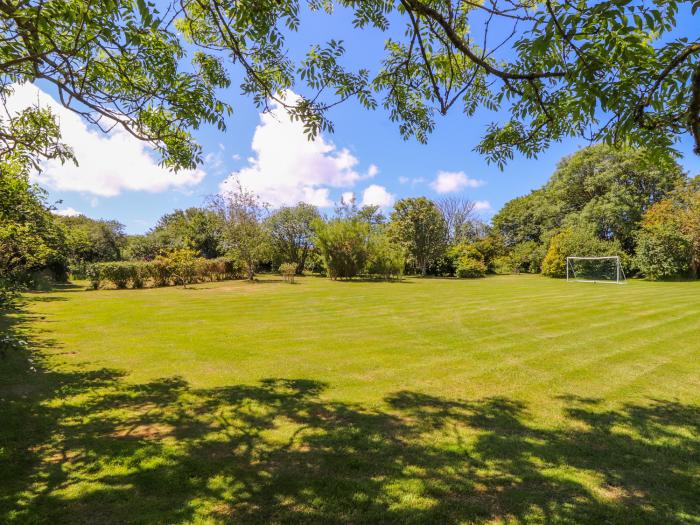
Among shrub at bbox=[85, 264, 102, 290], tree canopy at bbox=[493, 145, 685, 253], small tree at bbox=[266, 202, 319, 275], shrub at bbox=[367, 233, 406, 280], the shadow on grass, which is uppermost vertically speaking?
tree canopy at bbox=[493, 145, 685, 253]

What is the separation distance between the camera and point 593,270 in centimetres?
3009

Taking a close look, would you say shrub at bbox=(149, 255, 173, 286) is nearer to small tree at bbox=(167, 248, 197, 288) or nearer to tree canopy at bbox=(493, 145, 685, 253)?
small tree at bbox=(167, 248, 197, 288)

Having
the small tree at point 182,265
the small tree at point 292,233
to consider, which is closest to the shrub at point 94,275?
the small tree at point 182,265

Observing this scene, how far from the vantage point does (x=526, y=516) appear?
274 centimetres

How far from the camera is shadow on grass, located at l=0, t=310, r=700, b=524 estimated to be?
2.77m

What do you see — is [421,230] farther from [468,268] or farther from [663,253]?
[663,253]

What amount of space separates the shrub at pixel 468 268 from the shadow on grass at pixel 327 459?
1255 inches

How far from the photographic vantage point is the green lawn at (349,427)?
9.33ft

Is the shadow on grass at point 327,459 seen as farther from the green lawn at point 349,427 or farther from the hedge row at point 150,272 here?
the hedge row at point 150,272

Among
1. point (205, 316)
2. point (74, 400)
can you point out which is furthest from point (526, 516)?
point (205, 316)

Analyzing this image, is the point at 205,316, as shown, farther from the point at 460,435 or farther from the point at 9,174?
the point at 460,435

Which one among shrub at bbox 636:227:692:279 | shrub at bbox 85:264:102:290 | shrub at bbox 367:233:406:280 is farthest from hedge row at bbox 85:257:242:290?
shrub at bbox 636:227:692:279

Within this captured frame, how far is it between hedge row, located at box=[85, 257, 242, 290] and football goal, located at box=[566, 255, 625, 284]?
102 ft

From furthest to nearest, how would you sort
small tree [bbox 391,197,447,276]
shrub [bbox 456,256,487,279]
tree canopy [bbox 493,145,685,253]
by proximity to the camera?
small tree [bbox 391,197,447,276]
shrub [bbox 456,256,487,279]
tree canopy [bbox 493,145,685,253]
